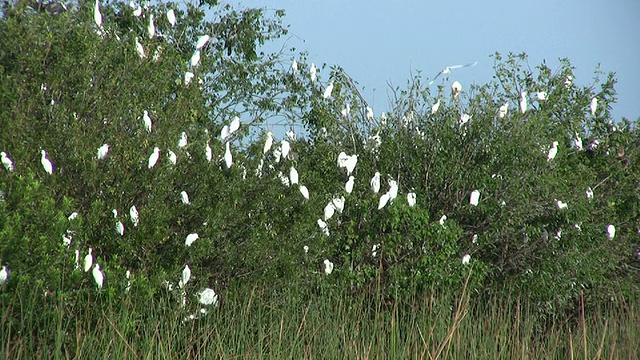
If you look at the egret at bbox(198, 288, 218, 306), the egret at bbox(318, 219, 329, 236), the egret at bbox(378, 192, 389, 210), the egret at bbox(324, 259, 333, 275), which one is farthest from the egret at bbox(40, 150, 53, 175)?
the egret at bbox(378, 192, 389, 210)

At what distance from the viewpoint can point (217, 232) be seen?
632cm

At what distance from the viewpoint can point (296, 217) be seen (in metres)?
6.97

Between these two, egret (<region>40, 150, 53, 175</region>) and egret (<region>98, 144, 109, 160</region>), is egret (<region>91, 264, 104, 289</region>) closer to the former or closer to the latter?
egret (<region>40, 150, 53, 175</region>)

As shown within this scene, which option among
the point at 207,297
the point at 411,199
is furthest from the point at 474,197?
the point at 207,297

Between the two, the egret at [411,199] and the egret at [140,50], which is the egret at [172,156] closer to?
the egret at [140,50]

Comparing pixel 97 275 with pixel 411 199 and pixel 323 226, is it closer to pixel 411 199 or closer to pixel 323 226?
pixel 323 226

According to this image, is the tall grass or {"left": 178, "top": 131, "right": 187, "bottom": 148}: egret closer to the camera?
the tall grass

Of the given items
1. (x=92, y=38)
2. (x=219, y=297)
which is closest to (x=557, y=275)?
(x=219, y=297)

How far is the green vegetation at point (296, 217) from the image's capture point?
17.0 ft

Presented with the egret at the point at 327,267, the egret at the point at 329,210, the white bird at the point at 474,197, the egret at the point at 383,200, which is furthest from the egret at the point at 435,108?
the egret at the point at 327,267

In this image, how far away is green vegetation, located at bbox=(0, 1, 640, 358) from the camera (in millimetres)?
5184

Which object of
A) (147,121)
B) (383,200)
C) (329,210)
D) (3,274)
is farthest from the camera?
(383,200)

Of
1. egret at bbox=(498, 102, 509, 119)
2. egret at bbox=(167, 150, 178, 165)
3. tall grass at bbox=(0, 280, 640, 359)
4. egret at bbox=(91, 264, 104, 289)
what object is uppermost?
egret at bbox=(498, 102, 509, 119)

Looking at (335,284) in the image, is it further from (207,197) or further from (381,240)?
(207,197)
